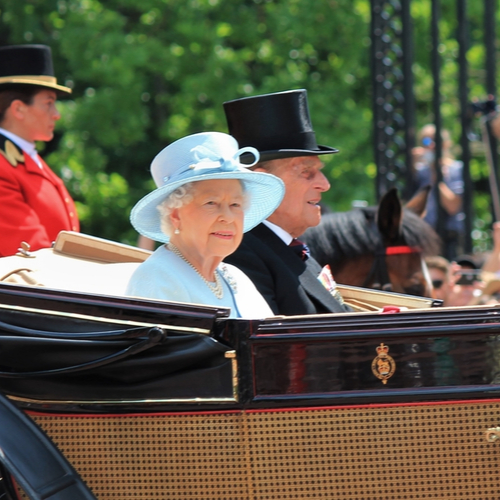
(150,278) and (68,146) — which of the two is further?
(68,146)

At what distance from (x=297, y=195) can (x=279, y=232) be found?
171mm

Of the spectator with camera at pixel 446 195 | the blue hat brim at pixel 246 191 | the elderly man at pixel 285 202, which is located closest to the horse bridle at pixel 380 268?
the elderly man at pixel 285 202

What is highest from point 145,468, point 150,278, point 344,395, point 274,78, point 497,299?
point 274,78

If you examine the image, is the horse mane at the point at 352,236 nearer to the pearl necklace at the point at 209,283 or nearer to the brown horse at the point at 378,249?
the brown horse at the point at 378,249

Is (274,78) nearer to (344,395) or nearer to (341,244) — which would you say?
(341,244)

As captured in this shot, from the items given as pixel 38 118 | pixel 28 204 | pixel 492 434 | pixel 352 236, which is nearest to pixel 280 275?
pixel 492 434

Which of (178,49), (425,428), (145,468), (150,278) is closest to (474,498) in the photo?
(425,428)

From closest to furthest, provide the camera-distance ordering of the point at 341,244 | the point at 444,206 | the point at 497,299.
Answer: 1. the point at 341,244
2. the point at 497,299
3. the point at 444,206

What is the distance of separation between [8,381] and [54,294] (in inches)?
10.2

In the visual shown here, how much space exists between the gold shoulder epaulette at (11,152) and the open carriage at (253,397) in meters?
1.96

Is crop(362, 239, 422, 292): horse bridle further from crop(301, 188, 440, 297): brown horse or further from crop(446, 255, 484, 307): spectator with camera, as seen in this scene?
crop(446, 255, 484, 307): spectator with camera

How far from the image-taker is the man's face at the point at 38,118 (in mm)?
4328

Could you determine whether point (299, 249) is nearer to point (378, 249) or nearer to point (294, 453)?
point (378, 249)

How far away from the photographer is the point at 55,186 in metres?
4.41
